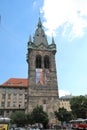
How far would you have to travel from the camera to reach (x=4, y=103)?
78312 mm

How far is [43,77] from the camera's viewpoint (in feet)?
207

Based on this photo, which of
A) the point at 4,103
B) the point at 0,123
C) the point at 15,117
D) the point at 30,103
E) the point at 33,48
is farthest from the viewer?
the point at 4,103

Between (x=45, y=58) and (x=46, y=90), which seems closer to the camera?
(x=46, y=90)

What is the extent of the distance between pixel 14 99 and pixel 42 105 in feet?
74.8

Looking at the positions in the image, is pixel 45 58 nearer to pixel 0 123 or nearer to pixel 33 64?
pixel 33 64

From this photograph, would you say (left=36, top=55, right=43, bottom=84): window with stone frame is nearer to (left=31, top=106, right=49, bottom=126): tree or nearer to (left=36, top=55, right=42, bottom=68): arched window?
(left=36, top=55, right=42, bottom=68): arched window

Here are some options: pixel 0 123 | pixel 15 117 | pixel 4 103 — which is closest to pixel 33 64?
pixel 15 117

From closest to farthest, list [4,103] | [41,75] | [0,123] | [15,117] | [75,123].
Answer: [0,123] < [75,123] < [15,117] < [41,75] < [4,103]

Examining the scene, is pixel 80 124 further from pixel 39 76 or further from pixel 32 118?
pixel 39 76

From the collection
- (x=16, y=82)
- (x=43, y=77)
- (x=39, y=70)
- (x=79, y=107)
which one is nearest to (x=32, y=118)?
(x=43, y=77)

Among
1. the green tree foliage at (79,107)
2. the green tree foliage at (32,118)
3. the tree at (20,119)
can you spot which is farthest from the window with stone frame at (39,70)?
the green tree foliage at (79,107)

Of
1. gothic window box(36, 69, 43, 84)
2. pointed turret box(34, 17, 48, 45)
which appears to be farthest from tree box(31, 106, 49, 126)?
pointed turret box(34, 17, 48, 45)

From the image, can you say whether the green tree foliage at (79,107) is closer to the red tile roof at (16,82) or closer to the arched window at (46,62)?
the arched window at (46,62)

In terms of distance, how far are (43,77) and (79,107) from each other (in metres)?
13.9
